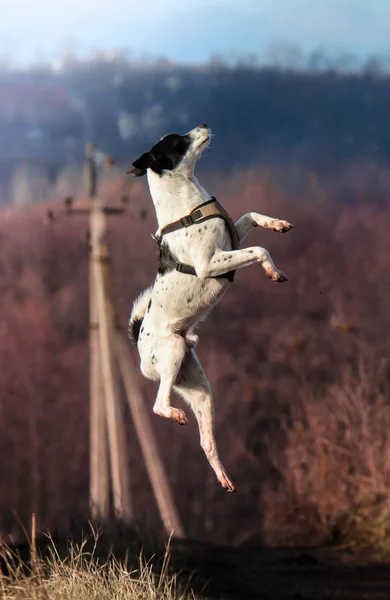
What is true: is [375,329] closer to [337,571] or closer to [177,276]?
[337,571]

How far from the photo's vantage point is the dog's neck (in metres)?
5.40

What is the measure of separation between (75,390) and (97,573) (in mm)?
20263

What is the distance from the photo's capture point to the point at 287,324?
25.1m

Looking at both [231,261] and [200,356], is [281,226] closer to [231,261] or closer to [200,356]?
[231,261]

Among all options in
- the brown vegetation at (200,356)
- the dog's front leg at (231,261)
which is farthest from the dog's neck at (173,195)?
the brown vegetation at (200,356)

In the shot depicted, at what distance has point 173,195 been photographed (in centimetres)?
543

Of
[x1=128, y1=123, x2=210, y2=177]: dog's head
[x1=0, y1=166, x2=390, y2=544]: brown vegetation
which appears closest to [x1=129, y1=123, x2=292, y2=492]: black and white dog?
[x1=128, y1=123, x2=210, y2=177]: dog's head

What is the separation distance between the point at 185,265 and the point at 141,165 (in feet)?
1.71

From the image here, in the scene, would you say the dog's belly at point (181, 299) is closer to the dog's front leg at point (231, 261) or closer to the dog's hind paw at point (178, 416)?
the dog's front leg at point (231, 261)

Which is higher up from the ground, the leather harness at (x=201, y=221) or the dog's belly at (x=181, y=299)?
the leather harness at (x=201, y=221)

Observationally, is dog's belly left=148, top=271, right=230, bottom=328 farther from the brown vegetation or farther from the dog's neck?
the brown vegetation

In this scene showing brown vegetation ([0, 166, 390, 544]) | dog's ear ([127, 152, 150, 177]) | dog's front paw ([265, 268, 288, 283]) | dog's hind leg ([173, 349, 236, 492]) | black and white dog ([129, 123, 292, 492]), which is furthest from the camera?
brown vegetation ([0, 166, 390, 544])

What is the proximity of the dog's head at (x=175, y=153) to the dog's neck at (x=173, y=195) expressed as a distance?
0.13 ft

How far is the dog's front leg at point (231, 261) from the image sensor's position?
5113 millimetres
